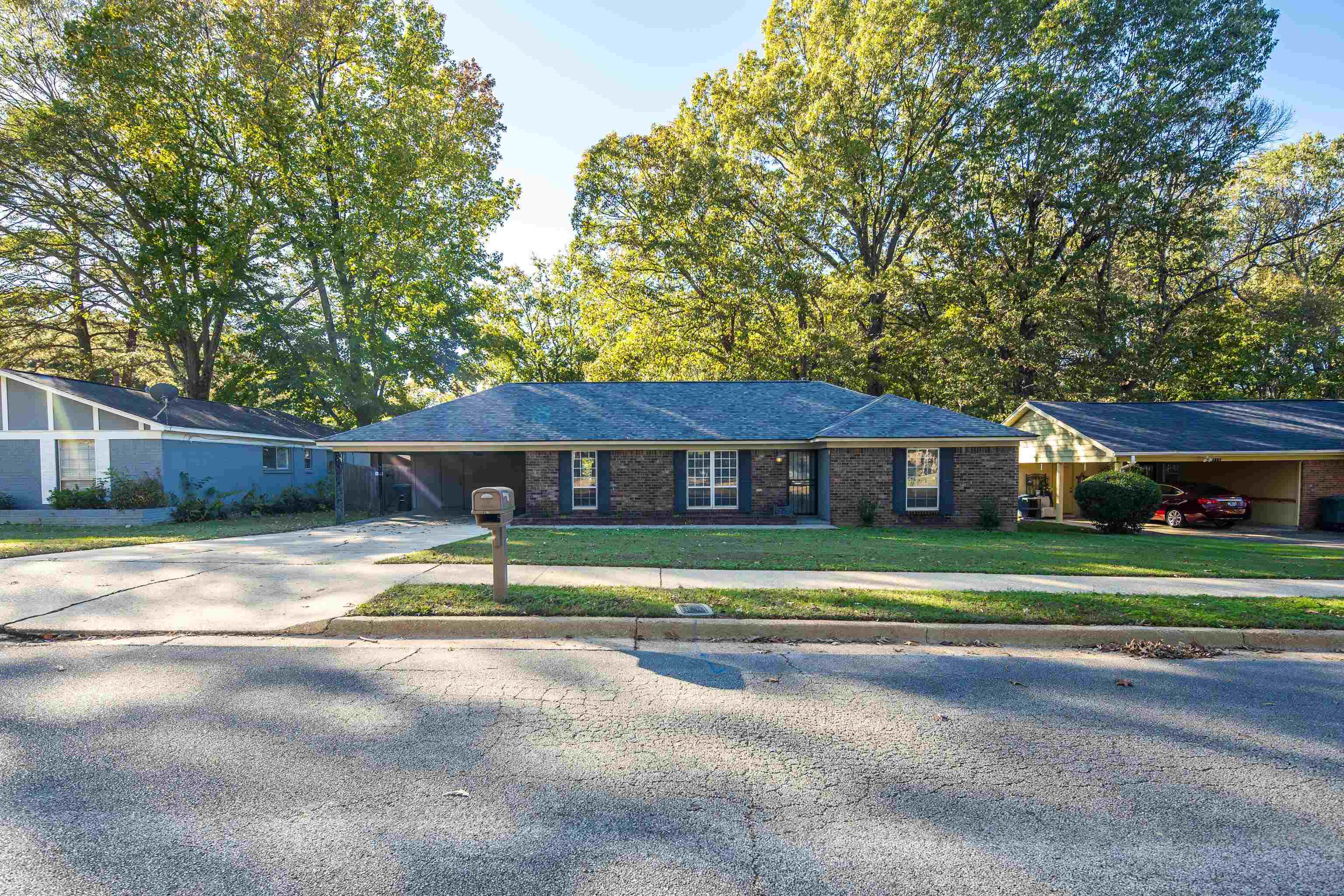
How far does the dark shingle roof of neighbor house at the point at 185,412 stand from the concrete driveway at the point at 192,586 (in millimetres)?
9278

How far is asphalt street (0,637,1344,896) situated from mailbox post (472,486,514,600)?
132 centimetres

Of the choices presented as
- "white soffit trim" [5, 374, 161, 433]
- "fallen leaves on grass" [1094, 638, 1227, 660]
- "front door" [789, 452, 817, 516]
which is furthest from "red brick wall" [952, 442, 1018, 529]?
"white soffit trim" [5, 374, 161, 433]

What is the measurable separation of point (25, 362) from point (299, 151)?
1556cm

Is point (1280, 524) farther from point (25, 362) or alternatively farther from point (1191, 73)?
point (25, 362)

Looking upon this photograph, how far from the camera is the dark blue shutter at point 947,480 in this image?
16656mm

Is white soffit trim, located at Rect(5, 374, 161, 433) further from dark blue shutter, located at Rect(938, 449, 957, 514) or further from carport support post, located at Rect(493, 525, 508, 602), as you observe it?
dark blue shutter, located at Rect(938, 449, 957, 514)

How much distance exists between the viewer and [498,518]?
21.3 ft

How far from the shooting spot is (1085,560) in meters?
10.2

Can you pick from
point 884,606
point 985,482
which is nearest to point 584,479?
point 985,482

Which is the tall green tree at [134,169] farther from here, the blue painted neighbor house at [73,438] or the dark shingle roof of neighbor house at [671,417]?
the dark shingle roof of neighbor house at [671,417]

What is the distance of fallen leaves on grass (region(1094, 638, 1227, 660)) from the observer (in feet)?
18.0

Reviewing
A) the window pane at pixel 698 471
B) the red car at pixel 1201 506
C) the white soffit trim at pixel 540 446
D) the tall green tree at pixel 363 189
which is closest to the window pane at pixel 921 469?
the white soffit trim at pixel 540 446

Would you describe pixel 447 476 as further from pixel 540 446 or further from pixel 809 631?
pixel 809 631

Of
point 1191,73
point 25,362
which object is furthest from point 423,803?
point 25,362
